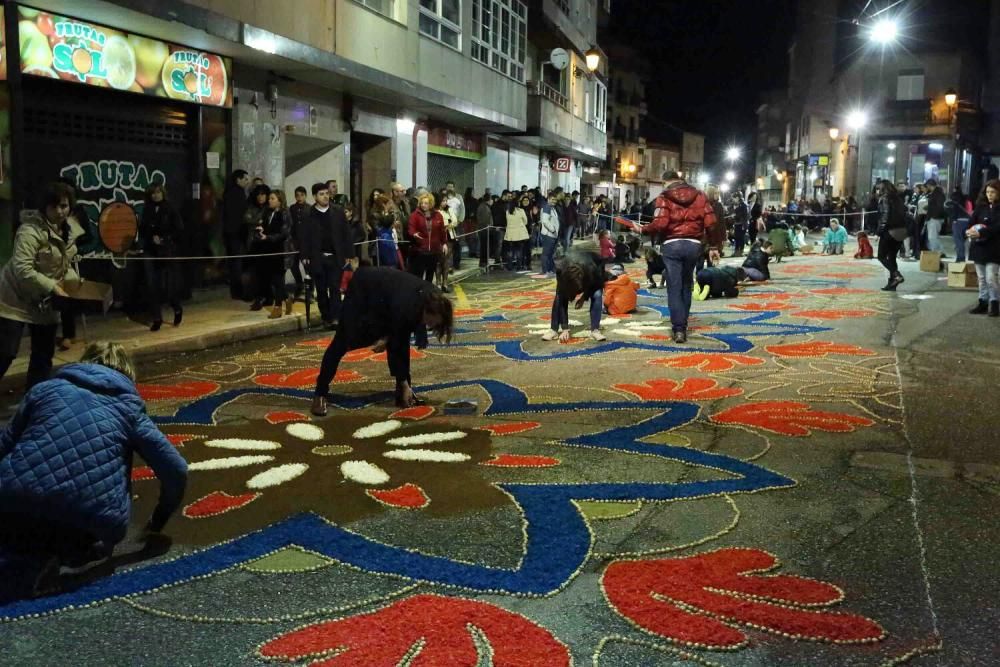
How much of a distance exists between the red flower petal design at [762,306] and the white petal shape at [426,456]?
886 centimetres

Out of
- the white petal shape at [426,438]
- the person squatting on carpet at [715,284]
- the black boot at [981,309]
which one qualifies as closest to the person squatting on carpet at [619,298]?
the person squatting on carpet at [715,284]

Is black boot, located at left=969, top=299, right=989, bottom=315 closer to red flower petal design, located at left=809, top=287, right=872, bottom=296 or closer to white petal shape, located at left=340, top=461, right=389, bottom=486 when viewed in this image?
red flower petal design, located at left=809, top=287, right=872, bottom=296

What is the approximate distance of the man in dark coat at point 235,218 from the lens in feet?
47.2

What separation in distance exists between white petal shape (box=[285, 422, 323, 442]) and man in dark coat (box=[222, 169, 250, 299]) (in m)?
7.80

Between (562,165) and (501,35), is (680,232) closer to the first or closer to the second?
(501,35)

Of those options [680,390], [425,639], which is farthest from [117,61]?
[425,639]

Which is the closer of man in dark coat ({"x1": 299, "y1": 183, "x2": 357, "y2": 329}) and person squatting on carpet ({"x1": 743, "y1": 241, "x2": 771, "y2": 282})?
man in dark coat ({"x1": 299, "y1": 183, "x2": 357, "y2": 329})

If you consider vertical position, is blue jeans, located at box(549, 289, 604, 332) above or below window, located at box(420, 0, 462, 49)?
below

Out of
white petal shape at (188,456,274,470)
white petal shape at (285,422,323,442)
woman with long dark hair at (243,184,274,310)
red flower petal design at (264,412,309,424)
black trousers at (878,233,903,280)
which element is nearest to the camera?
white petal shape at (188,456,274,470)

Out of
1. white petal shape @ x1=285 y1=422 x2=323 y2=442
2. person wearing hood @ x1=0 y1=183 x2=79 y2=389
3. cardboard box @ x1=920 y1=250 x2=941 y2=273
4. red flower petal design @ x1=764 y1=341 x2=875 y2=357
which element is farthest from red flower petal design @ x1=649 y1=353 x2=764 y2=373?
cardboard box @ x1=920 y1=250 x2=941 y2=273

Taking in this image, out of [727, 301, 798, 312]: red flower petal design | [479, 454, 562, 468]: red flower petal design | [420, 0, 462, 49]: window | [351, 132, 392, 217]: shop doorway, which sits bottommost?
[479, 454, 562, 468]: red flower petal design

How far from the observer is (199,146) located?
569 inches

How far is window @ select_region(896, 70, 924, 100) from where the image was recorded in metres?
47.9

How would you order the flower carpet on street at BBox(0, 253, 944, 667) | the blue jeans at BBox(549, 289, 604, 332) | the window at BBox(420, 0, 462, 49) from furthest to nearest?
the window at BBox(420, 0, 462, 49) → the blue jeans at BBox(549, 289, 604, 332) → the flower carpet on street at BBox(0, 253, 944, 667)
